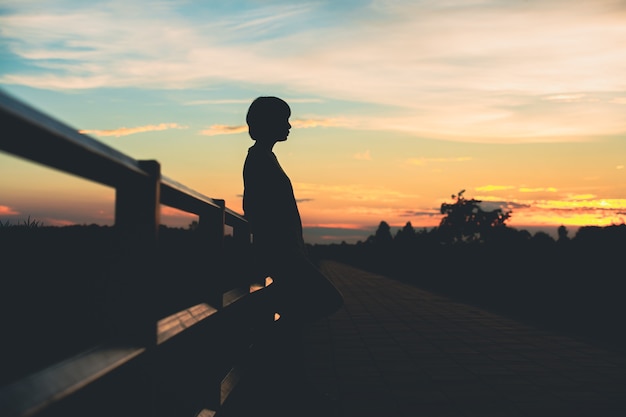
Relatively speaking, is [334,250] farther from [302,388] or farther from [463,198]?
[302,388]

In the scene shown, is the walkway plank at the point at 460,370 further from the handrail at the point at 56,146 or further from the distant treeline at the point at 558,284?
the handrail at the point at 56,146

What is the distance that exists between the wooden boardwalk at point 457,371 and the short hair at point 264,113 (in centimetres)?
177

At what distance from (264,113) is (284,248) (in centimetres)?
104

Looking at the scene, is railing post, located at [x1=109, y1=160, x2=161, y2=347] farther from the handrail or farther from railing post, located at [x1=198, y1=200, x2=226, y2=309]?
railing post, located at [x1=198, y1=200, x2=226, y2=309]

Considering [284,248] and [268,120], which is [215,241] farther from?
[268,120]

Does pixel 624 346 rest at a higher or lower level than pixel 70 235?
lower

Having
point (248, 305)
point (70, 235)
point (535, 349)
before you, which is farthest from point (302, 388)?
point (535, 349)

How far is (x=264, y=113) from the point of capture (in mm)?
4504

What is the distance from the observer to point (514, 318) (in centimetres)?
1114

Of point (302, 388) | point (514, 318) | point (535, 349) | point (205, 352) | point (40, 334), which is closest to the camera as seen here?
point (40, 334)

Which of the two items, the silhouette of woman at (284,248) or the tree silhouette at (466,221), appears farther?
the tree silhouette at (466,221)

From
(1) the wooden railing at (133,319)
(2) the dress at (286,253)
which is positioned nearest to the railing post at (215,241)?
(1) the wooden railing at (133,319)

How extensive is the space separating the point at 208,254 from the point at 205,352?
49cm

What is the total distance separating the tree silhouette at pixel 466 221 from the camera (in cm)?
12088
